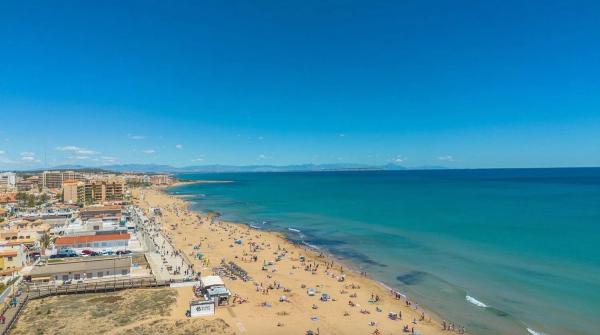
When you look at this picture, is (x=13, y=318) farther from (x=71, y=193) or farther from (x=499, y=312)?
(x=71, y=193)

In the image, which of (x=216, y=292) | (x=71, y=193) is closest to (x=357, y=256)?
(x=216, y=292)

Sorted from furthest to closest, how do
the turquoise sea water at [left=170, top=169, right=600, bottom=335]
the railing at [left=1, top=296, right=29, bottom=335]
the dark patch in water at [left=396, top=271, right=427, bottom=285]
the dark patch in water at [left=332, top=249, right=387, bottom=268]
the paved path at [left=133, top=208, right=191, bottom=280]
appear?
the dark patch in water at [left=332, top=249, right=387, bottom=268] < the dark patch in water at [left=396, top=271, right=427, bottom=285] < the paved path at [left=133, top=208, right=191, bottom=280] < the turquoise sea water at [left=170, top=169, right=600, bottom=335] < the railing at [left=1, top=296, right=29, bottom=335]

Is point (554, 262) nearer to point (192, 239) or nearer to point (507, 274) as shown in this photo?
point (507, 274)

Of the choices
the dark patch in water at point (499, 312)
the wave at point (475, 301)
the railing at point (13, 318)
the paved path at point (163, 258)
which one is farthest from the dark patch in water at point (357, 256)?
the railing at point (13, 318)

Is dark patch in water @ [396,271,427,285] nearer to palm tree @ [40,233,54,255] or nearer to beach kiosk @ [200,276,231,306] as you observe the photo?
beach kiosk @ [200,276,231,306]

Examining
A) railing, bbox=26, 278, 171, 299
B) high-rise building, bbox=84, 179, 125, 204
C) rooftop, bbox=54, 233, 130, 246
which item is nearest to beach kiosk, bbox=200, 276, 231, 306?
railing, bbox=26, 278, 171, 299

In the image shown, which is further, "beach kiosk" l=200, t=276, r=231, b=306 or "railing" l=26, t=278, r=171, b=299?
"railing" l=26, t=278, r=171, b=299
